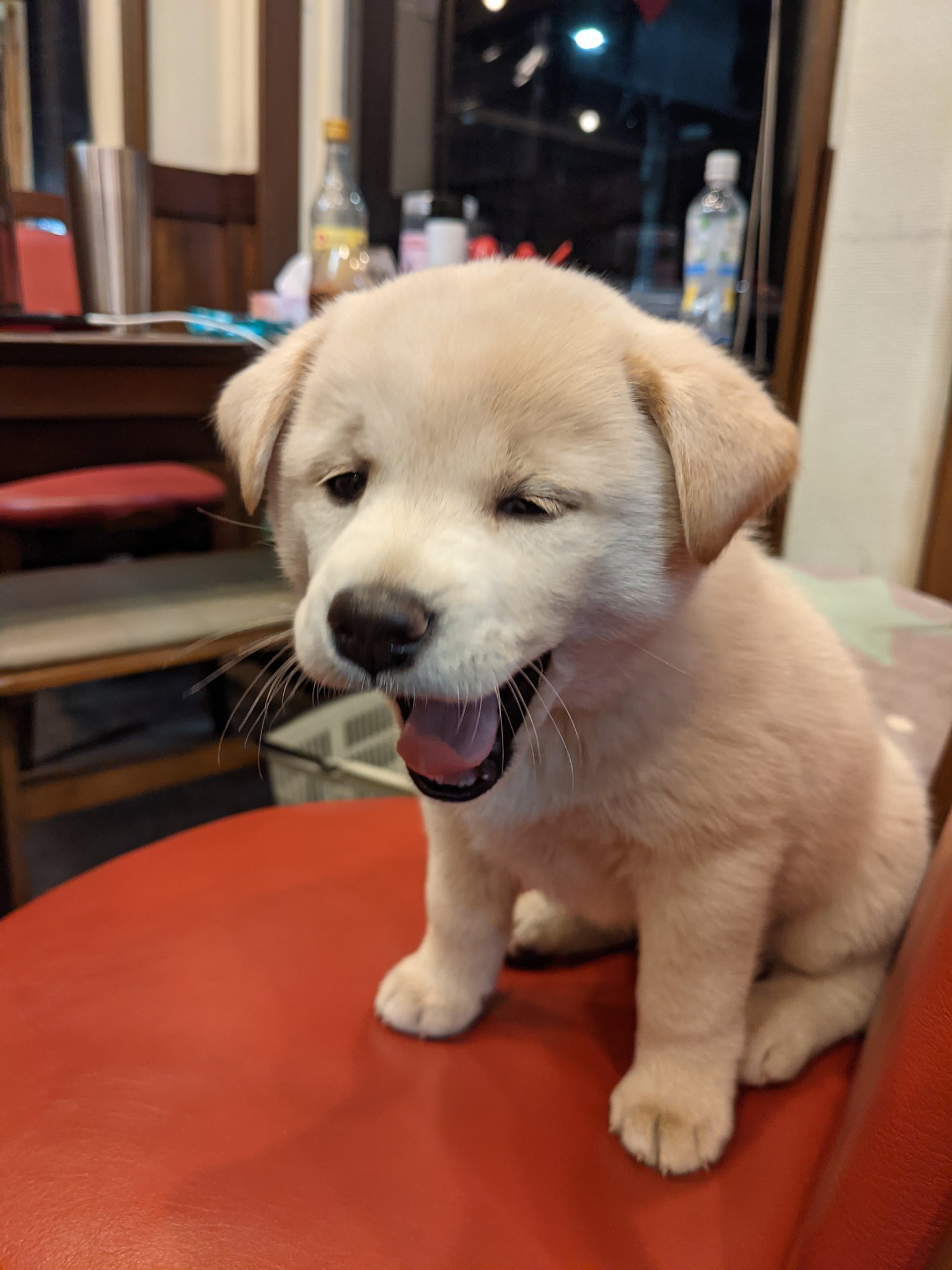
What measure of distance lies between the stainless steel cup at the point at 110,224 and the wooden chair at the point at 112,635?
0.53 meters

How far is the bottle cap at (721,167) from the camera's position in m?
1.90

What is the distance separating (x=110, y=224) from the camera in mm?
1639

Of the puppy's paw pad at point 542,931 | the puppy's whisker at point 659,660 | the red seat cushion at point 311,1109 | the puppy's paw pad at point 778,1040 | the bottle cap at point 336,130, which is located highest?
the bottle cap at point 336,130

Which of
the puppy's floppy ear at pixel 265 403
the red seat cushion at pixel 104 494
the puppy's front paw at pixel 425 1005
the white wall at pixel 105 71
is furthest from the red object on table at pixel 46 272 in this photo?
the puppy's front paw at pixel 425 1005

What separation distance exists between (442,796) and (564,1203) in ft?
0.98

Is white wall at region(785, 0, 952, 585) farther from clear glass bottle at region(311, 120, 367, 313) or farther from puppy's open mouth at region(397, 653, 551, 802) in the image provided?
puppy's open mouth at region(397, 653, 551, 802)

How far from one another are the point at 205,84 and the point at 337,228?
→ 4.50 feet

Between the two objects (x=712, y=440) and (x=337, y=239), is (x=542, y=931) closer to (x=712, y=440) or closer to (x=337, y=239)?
(x=712, y=440)

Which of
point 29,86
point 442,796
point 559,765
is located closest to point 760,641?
point 559,765

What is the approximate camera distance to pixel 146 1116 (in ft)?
2.23

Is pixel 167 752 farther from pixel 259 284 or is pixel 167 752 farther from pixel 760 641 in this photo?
pixel 259 284

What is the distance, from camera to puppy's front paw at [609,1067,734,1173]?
0.66m

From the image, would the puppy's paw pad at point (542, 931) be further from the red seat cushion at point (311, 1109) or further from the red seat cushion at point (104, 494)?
the red seat cushion at point (104, 494)

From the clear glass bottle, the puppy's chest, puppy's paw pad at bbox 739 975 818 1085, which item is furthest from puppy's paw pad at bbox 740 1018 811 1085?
the clear glass bottle
